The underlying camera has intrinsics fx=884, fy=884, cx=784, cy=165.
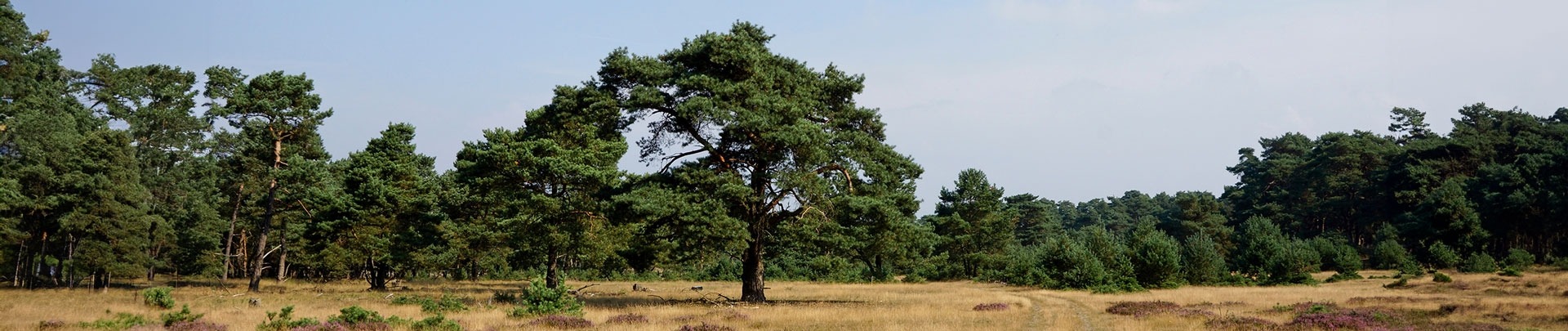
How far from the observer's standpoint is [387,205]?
48.6m

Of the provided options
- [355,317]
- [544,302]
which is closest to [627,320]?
[544,302]

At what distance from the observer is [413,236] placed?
4856cm

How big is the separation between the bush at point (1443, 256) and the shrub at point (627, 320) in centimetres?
5705

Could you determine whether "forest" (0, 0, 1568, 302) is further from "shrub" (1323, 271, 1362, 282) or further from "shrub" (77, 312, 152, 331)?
"shrub" (77, 312, 152, 331)

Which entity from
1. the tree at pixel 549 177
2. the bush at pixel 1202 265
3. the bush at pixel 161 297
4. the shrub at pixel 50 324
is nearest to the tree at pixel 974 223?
the bush at pixel 1202 265

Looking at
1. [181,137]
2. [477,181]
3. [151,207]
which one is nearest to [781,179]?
[477,181]

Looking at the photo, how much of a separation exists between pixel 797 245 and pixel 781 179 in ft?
10.6

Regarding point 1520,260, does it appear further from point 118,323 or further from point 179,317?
point 118,323

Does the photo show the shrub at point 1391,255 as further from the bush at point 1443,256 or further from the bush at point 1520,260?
the bush at point 1520,260

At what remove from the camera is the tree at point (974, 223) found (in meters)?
69.8

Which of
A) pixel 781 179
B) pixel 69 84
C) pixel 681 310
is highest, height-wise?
pixel 69 84

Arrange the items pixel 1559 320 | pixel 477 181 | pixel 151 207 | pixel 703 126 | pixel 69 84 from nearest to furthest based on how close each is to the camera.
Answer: pixel 1559 320, pixel 703 126, pixel 477 181, pixel 151 207, pixel 69 84

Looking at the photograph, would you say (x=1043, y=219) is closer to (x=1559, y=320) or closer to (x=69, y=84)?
(x=1559, y=320)

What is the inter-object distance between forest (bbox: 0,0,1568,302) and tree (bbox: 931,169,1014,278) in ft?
0.61
